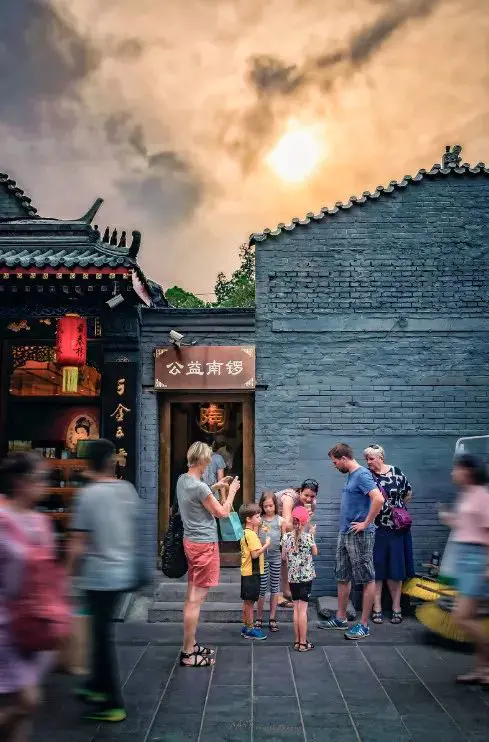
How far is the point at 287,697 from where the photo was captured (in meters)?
5.24

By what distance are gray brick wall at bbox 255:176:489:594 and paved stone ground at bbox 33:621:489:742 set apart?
244 centimetres

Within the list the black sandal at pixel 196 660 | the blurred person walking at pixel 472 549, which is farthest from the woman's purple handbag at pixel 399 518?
the black sandal at pixel 196 660

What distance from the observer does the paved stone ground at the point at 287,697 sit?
14.9ft

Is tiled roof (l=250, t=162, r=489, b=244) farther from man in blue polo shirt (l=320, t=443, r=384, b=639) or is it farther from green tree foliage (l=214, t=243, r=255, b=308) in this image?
green tree foliage (l=214, t=243, r=255, b=308)

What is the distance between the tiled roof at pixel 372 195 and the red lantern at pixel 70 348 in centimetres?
258

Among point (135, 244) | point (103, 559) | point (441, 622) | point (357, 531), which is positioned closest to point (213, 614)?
point (357, 531)

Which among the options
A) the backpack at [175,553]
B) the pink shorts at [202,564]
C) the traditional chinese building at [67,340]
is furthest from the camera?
the traditional chinese building at [67,340]

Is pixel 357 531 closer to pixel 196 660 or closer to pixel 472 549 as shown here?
pixel 472 549

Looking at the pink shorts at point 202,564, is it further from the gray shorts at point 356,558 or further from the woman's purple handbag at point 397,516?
the woman's purple handbag at point 397,516

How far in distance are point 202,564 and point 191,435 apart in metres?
3.59

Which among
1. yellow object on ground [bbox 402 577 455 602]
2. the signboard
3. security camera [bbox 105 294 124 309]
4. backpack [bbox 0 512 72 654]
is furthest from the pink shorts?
security camera [bbox 105 294 124 309]

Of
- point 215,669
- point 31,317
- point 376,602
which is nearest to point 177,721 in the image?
point 215,669

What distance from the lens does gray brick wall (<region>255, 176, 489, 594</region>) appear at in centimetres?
887

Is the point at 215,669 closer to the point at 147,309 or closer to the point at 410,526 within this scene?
the point at 410,526
